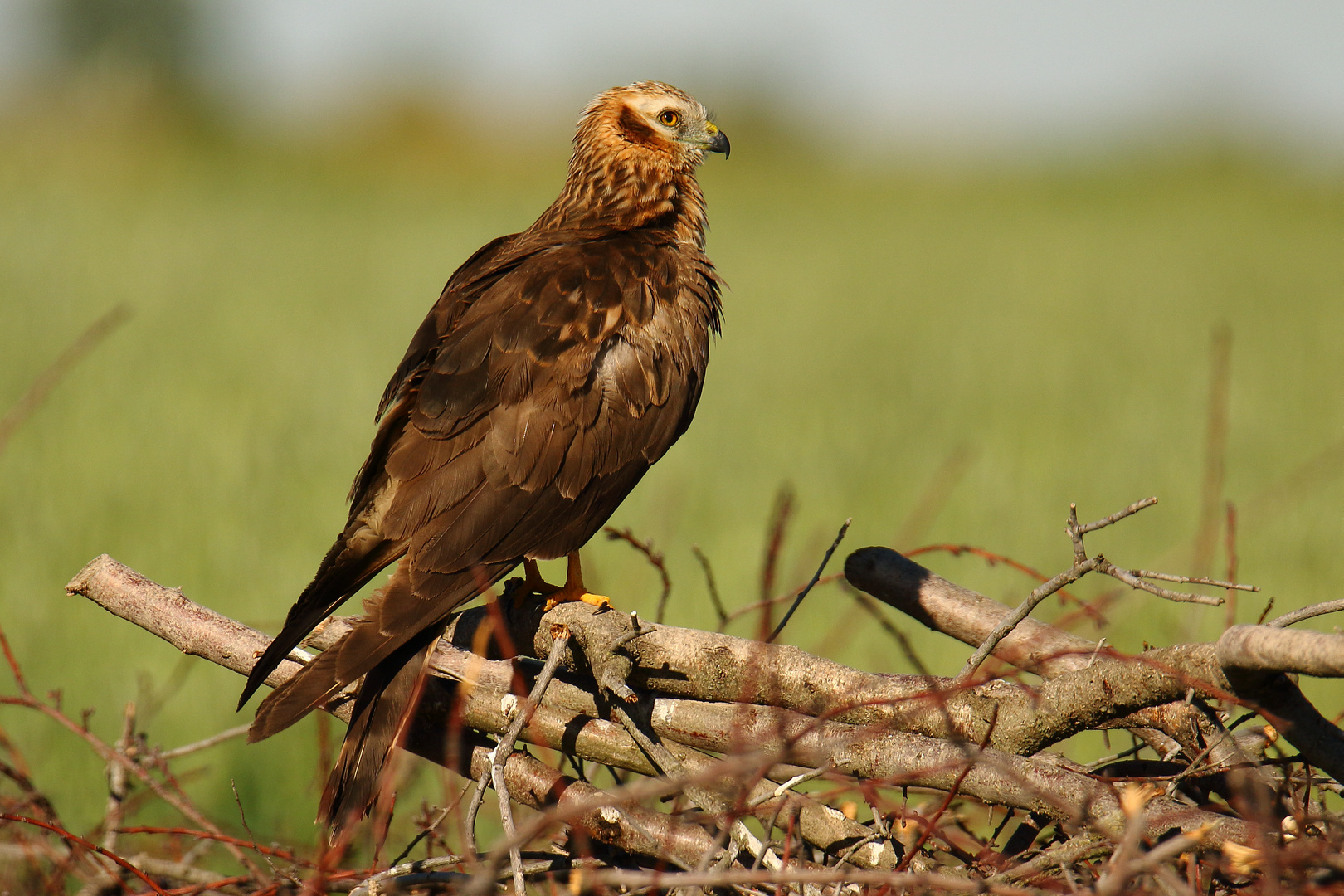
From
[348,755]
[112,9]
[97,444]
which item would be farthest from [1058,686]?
[112,9]

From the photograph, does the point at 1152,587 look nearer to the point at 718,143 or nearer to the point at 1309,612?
the point at 1309,612

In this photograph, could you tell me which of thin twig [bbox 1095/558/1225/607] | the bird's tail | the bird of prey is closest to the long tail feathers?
the bird of prey

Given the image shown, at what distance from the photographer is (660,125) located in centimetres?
459

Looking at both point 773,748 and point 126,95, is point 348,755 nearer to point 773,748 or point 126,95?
point 773,748

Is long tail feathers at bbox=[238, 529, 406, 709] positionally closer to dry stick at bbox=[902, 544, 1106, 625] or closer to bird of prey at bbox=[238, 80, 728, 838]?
bird of prey at bbox=[238, 80, 728, 838]

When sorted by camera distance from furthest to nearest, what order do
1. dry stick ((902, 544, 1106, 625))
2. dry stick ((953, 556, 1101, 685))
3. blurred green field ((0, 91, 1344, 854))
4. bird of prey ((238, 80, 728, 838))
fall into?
blurred green field ((0, 91, 1344, 854)) < bird of prey ((238, 80, 728, 838)) < dry stick ((902, 544, 1106, 625)) < dry stick ((953, 556, 1101, 685))

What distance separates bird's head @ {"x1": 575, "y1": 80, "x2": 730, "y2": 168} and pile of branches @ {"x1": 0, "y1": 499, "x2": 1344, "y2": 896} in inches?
95.2

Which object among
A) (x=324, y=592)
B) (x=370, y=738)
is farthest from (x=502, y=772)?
(x=324, y=592)

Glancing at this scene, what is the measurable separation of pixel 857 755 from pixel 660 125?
10.2 feet

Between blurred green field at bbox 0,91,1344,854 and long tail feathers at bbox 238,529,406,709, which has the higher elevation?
blurred green field at bbox 0,91,1344,854

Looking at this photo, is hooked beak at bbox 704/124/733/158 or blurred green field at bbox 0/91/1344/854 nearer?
hooked beak at bbox 704/124/733/158

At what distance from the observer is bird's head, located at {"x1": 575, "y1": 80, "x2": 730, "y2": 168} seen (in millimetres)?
4559

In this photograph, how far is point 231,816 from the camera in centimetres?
455

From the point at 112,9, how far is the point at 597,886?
192ft
